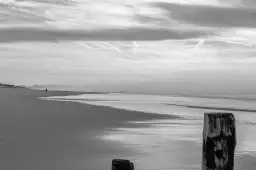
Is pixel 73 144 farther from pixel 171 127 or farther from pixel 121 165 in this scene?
pixel 121 165

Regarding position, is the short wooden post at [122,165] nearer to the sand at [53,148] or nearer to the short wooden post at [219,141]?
the short wooden post at [219,141]

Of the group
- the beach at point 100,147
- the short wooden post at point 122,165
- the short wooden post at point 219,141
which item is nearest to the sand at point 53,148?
the beach at point 100,147

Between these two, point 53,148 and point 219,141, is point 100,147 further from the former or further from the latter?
point 219,141

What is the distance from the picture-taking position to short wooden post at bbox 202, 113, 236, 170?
3.74m

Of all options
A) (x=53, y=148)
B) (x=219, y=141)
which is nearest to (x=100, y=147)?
(x=53, y=148)

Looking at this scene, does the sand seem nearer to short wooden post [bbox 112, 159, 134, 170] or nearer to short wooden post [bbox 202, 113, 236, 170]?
short wooden post [bbox 112, 159, 134, 170]

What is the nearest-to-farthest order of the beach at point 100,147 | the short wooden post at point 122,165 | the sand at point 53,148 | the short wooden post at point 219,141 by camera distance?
the short wooden post at point 219,141 < the short wooden post at point 122,165 < the sand at point 53,148 < the beach at point 100,147

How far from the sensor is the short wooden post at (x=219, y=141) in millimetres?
3742

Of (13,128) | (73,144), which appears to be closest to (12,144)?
(73,144)

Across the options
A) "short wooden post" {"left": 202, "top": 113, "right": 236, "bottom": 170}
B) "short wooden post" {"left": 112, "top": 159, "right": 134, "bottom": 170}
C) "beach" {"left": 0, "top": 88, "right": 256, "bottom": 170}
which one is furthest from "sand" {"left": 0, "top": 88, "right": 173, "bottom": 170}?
"short wooden post" {"left": 202, "top": 113, "right": 236, "bottom": 170}

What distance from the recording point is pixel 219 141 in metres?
3.79

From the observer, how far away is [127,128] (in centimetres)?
1694

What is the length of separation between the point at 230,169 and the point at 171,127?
13401 millimetres

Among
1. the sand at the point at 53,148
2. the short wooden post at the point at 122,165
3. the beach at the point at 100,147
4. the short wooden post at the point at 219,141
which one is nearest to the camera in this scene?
the short wooden post at the point at 219,141
